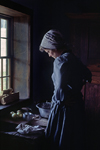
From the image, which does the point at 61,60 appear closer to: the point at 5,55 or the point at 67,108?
the point at 67,108

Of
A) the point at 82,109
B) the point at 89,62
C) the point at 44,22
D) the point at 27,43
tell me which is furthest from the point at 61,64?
the point at 44,22

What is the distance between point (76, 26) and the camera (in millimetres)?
3764

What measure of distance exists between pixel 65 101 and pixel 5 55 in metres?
1.45

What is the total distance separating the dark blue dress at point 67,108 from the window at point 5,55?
3.90 feet

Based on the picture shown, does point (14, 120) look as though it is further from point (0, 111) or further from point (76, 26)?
point (76, 26)

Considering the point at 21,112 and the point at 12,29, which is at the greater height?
the point at 12,29

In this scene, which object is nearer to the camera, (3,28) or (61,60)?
(61,60)

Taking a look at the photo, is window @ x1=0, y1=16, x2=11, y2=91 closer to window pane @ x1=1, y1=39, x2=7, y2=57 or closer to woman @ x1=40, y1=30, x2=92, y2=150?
window pane @ x1=1, y1=39, x2=7, y2=57

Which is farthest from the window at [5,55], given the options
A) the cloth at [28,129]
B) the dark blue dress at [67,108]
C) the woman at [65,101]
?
the dark blue dress at [67,108]

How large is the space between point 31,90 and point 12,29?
41.3 inches

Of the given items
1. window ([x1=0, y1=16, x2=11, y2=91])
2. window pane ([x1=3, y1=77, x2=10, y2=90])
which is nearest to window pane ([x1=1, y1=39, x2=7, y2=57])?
window ([x1=0, y1=16, x2=11, y2=91])

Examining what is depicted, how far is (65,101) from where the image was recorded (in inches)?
87.0

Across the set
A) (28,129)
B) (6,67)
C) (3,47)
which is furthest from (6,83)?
(28,129)

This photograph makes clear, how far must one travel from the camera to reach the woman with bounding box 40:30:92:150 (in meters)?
2.13
